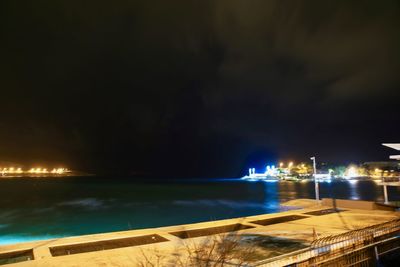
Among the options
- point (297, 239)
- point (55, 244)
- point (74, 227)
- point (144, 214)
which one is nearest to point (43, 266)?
point (55, 244)

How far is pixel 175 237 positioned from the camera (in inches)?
550

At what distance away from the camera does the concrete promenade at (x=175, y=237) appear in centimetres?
1053

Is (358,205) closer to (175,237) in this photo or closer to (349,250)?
(349,250)

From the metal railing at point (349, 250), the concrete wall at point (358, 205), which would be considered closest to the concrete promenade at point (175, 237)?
the concrete wall at point (358, 205)

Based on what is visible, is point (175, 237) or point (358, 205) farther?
point (358, 205)

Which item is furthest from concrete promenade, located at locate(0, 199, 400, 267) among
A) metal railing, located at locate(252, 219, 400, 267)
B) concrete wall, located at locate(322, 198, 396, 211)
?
metal railing, located at locate(252, 219, 400, 267)

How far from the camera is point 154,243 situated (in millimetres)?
12898

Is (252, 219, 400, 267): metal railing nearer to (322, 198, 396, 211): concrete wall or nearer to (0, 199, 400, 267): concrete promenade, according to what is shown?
(0, 199, 400, 267): concrete promenade

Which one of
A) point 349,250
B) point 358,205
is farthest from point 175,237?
point 358,205

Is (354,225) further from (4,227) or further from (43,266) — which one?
(4,227)

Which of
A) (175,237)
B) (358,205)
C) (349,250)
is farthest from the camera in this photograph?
(358,205)

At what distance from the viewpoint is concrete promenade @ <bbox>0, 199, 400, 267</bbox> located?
10.5 m

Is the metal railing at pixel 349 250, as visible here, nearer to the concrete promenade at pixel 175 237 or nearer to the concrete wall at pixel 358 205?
the concrete promenade at pixel 175 237

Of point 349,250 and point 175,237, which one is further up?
point 175,237
